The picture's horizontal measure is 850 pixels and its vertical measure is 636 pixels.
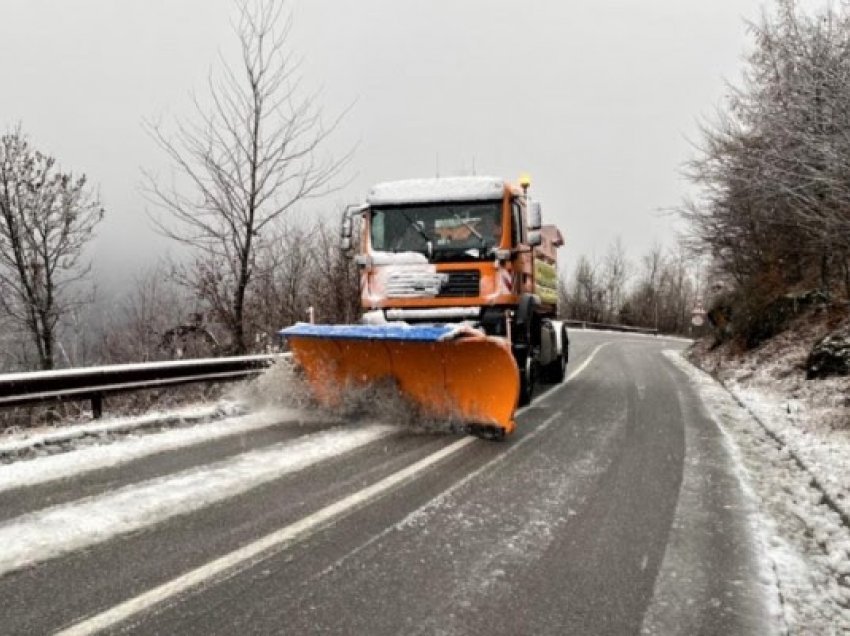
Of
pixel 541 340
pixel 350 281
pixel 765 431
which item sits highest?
pixel 350 281

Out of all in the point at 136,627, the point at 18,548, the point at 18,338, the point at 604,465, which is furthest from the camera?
the point at 18,338

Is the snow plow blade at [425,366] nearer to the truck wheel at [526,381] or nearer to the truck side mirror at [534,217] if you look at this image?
the truck wheel at [526,381]

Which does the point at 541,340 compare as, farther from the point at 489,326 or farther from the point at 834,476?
the point at 834,476

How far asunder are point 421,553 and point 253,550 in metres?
0.98

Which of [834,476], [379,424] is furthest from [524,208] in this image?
[834,476]

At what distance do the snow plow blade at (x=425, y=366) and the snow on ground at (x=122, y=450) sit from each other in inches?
31.2

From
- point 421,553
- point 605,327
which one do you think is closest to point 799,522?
point 421,553

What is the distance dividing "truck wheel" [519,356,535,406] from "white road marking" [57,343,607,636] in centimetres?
329

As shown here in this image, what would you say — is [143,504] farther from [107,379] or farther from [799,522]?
[799,522]

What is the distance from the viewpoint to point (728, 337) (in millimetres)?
22547

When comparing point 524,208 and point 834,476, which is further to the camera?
point 524,208

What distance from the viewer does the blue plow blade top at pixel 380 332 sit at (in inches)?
275

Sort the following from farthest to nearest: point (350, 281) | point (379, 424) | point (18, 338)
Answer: point (18, 338), point (350, 281), point (379, 424)

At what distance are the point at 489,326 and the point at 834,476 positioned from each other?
4232 mm
